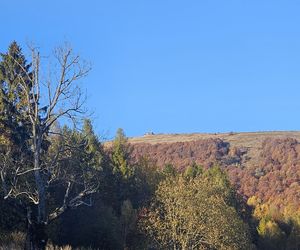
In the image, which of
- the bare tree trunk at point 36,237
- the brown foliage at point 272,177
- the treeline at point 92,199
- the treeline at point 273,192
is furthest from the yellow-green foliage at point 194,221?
the brown foliage at point 272,177

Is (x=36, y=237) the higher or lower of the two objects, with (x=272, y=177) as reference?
lower

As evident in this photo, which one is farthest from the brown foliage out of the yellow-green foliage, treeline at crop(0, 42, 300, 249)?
the yellow-green foliage

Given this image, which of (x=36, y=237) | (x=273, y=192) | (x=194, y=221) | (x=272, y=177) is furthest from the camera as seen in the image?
(x=272, y=177)

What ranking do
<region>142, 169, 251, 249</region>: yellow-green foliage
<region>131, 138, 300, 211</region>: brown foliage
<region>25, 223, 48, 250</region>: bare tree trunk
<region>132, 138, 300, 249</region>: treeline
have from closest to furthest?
<region>25, 223, 48, 250</region>: bare tree trunk
<region>142, 169, 251, 249</region>: yellow-green foliage
<region>132, 138, 300, 249</region>: treeline
<region>131, 138, 300, 211</region>: brown foliage

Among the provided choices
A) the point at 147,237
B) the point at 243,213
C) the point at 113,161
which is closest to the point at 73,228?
the point at 147,237

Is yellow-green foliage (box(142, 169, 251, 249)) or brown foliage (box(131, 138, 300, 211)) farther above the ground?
brown foliage (box(131, 138, 300, 211))

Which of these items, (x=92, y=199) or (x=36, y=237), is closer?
(x=36, y=237)

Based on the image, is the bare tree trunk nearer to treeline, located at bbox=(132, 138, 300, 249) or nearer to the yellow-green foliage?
the yellow-green foliage

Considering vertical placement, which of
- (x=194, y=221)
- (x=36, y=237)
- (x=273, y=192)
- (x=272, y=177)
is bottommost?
(x=194, y=221)

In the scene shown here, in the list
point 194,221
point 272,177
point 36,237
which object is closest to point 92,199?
point 194,221

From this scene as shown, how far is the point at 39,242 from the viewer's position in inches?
912

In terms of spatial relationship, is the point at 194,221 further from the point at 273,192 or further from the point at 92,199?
the point at 273,192

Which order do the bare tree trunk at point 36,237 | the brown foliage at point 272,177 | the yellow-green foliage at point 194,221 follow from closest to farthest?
the bare tree trunk at point 36,237, the yellow-green foliage at point 194,221, the brown foliage at point 272,177

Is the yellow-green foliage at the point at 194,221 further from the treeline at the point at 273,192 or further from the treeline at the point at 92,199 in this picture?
the treeline at the point at 273,192
